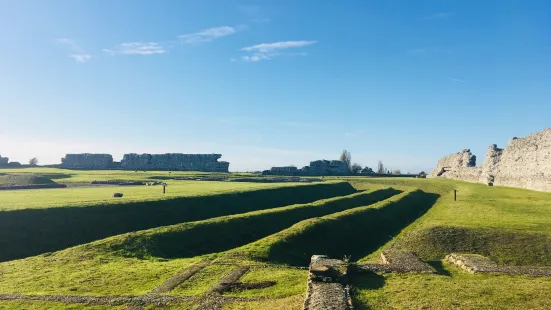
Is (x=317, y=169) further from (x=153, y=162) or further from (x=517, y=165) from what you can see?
(x=517, y=165)

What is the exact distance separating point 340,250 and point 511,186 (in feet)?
148

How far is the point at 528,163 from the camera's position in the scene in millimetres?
55469

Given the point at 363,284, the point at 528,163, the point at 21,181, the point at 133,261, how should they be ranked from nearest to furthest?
1. the point at 363,284
2. the point at 133,261
3. the point at 21,181
4. the point at 528,163

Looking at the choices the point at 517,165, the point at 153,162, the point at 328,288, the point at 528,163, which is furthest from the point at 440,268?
the point at 153,162

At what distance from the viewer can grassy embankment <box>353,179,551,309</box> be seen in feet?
39.3

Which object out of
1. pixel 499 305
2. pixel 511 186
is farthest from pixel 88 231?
pixel 511 186

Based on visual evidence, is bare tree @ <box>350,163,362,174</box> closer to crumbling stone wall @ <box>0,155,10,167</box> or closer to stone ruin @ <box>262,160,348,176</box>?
stone ruin @ <box>262,160,348,176</box>

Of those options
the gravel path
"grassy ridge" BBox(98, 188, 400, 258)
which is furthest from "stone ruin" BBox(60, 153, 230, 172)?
the gravel path

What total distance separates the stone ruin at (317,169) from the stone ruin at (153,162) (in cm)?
1802

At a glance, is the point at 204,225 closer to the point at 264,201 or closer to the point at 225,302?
the point at 225,302

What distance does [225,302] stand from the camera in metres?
13.8

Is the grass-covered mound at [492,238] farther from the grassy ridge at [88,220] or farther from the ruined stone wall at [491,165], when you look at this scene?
the ruined stone wall at [491,165]

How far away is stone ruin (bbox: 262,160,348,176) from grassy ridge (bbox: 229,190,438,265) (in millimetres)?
61044

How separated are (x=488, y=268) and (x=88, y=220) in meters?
24.2
